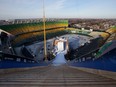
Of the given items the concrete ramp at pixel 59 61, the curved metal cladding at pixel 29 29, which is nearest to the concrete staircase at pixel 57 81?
the concrete ramp at pixel 59 61

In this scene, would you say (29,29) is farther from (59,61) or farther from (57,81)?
(57,81)

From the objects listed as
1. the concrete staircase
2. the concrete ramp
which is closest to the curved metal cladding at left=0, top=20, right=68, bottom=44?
the concrete ramp

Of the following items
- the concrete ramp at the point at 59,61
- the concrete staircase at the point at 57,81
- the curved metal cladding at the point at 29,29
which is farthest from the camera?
the curved metal cladding at the point at 29,29

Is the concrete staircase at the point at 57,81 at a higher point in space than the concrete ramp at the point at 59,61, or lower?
higher

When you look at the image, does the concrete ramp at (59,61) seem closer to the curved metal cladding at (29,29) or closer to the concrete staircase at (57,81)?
the curved metal cladding at (29,29)

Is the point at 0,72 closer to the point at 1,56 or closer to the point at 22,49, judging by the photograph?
the point at 1,56

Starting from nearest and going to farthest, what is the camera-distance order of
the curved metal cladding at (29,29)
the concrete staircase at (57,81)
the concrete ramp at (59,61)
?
the concrete staircase at (57,81) → the concrete ramp at (59,61) → the curved metal cladding at (29,29)

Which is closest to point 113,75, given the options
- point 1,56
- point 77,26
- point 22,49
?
point 1,56

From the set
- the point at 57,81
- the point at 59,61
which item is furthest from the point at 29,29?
the point at 57,81
